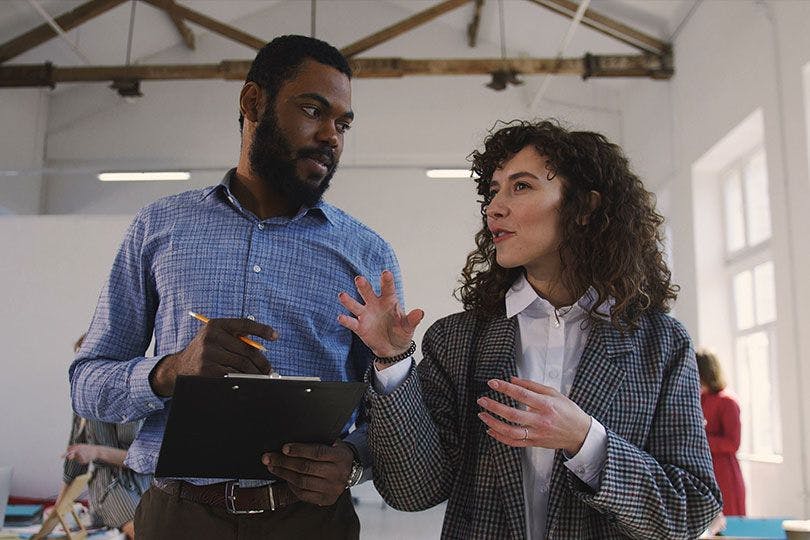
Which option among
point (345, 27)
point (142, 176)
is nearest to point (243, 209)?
point (142, 176)

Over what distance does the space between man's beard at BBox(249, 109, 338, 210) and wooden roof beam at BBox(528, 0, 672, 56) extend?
7947 mm

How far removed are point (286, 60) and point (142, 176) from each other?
605 centimetres

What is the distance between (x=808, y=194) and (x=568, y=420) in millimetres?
4963

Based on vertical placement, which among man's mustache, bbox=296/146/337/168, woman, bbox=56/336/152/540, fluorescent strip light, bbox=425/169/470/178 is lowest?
woman, bbox=56/336/152/540

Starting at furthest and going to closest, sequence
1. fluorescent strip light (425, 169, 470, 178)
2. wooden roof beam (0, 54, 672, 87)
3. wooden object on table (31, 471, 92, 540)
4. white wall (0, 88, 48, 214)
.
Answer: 1. white wall (0, 88, 48, 214)
2. wooden roof beam (0, 54, 672, 87)
3. fluorescent strip light (425, 169, 470, 178)
4. wooden object on table (31, 471, 92, 540)

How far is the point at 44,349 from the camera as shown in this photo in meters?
6.83

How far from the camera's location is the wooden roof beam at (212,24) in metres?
9.67

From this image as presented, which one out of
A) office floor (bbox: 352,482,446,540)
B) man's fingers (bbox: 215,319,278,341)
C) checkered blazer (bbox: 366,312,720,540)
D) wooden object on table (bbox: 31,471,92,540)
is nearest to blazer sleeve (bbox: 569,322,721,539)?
checkered blazer (bbox: 366,312,720,540)

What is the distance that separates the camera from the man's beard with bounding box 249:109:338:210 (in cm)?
193

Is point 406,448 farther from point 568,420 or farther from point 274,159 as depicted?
point 274,159

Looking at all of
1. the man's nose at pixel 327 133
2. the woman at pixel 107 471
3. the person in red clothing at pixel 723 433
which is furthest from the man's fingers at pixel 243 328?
the person in red clothing at pixel 723 433

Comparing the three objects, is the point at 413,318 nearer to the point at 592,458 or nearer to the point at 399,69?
the point at 592,458

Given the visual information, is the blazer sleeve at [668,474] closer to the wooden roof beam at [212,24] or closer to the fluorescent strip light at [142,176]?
the fluorescent strip light at [142,176]

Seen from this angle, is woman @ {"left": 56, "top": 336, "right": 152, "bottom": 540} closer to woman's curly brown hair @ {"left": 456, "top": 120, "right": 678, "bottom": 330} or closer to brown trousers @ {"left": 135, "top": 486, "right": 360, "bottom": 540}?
brown trousers @ {"left": 135, "top": 486, "right": 360, "bottom": 540}
